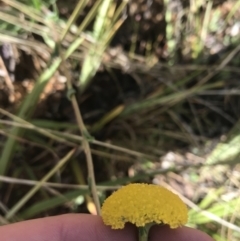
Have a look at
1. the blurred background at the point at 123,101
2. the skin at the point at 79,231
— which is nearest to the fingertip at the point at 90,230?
the skin at the point at 79,231

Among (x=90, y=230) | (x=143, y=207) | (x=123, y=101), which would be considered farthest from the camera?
(x=123, y=101)

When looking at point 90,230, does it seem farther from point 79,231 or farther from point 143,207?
point 143,207

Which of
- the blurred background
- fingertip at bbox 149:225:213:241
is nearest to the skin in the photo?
fingertip at bbox 149:225:213:241

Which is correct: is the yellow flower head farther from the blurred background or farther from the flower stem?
the blurred background

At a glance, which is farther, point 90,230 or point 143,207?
point 90,230

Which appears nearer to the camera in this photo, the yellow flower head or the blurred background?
the yellow flower head

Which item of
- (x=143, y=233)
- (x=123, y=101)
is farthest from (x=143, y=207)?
(x=123, y=101)

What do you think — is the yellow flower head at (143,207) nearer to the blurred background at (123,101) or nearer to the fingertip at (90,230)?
the fingertip at (90,230)
